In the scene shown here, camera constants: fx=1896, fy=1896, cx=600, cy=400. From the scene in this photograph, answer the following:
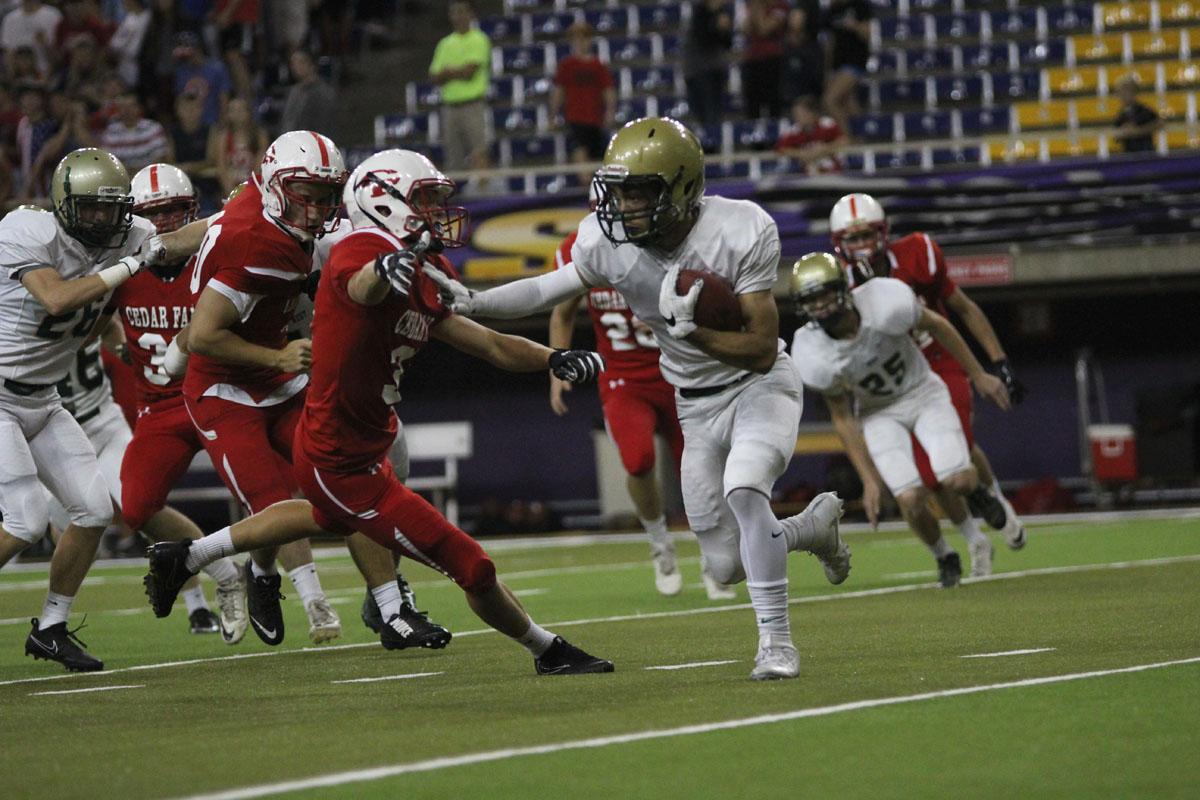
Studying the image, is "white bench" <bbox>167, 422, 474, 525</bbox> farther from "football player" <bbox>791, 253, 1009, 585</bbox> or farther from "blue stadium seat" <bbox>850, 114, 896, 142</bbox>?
"football player" <bbox>791, 253, 1009, 585</bbox>

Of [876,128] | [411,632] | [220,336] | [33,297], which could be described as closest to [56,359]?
[33,297]

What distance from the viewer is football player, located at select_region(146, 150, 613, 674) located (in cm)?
570

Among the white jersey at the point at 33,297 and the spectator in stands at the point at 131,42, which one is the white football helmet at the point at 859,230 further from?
the spectator in stands at the point at 131,42

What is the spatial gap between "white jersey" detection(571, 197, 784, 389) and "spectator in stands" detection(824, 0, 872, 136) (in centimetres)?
1111

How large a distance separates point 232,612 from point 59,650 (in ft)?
2.90

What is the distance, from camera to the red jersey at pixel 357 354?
568cm

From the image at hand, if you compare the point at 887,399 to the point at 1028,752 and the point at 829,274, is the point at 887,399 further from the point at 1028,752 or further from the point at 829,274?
the point at 1028,752

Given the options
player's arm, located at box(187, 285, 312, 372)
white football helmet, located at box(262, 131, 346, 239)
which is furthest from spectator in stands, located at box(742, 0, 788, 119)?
player's arm, located at box(187, 285, 312, 372)

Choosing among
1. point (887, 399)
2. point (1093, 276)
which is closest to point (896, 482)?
point (887, 399)

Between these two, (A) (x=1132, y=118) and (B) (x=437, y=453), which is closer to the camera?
(A) (x=1132, y=118)

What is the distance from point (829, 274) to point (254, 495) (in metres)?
2.97

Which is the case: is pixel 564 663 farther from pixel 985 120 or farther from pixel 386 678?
pixel 985 120

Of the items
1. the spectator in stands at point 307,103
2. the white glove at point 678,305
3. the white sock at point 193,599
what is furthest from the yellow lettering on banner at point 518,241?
the white glove at point 678,305

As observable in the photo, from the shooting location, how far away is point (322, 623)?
290 inches
